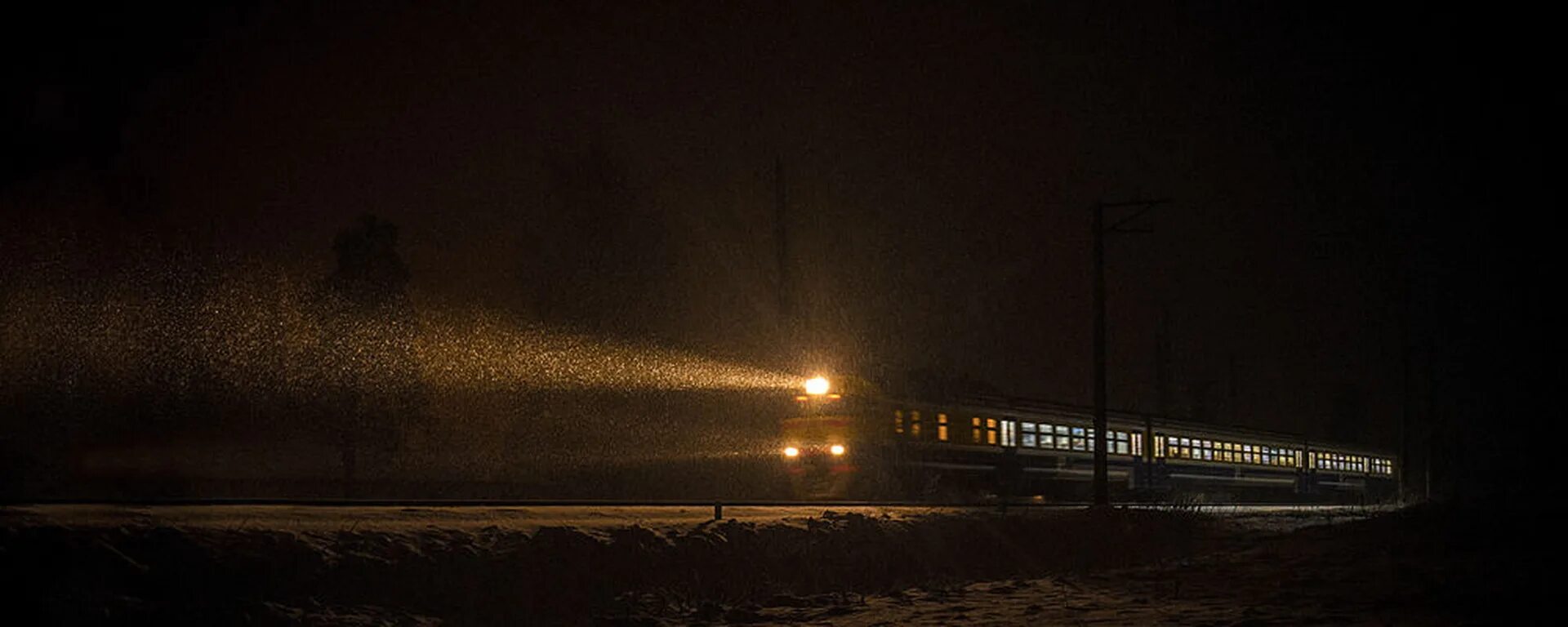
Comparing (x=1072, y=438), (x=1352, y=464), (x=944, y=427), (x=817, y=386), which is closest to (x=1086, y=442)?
(x=1072, y=438)

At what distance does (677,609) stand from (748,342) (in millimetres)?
31175

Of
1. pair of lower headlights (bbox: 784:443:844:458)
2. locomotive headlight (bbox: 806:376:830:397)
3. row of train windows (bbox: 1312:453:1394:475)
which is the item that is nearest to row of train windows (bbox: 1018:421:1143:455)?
pair of lower headlights (bbox: 784:443:844:458)

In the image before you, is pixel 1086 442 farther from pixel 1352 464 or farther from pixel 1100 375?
pixel 1352 464

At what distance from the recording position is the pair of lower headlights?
2883 centimetres

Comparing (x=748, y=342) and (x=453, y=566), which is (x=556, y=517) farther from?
(x=748, y=342)

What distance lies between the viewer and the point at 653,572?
13.8 metres

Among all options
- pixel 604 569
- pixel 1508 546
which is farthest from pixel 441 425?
pixel 1508 546

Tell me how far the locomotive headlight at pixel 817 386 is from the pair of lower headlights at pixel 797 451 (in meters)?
1.23

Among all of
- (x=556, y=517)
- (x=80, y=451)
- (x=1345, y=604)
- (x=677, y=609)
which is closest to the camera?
(x=1345, y=604)

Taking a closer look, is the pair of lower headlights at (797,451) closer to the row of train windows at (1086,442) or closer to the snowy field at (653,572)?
the row of train windows at (1086,442)

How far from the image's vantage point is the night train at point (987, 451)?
28969 mm

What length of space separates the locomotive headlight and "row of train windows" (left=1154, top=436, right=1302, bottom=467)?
14034 millimetres

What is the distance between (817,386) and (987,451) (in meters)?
5.14

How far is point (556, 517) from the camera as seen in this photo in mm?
16109
